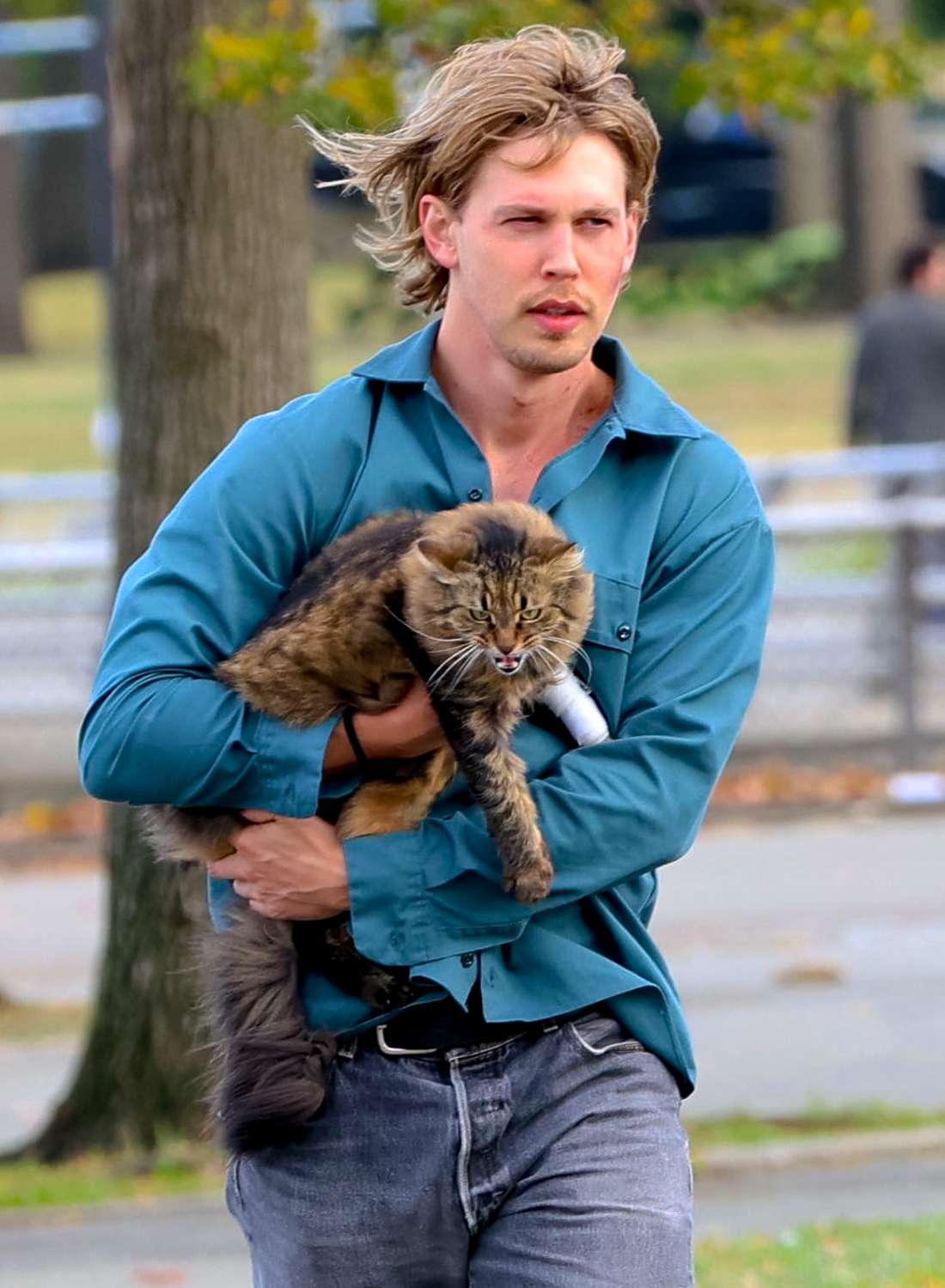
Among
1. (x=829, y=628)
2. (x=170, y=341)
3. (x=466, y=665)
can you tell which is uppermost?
(x=466, y=665)

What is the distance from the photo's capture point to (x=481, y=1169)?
309 centimetres

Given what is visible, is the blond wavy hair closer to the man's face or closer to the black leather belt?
the man's face

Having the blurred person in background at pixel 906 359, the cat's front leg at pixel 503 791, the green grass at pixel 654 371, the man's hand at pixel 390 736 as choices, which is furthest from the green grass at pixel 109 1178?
the green grass at pixel 654 371

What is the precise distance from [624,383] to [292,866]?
0.89m

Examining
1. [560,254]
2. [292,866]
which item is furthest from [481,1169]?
[560,254]

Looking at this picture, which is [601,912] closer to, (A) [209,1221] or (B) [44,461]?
(A) [209,1221]

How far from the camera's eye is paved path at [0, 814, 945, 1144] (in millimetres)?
7363

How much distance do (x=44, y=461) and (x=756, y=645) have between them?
23472mm

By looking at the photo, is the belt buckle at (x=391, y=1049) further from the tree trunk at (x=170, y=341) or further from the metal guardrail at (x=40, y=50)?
the metal guardrail at (x=40, y=50)

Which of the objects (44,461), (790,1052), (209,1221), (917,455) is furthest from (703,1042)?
(44,461)

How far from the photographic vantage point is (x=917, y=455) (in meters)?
13.4

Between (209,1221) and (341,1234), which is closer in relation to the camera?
(341,1234)

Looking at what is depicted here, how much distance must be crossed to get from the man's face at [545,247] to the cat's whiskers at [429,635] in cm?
41

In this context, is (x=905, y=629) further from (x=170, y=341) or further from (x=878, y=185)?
(x=878, y=185)
